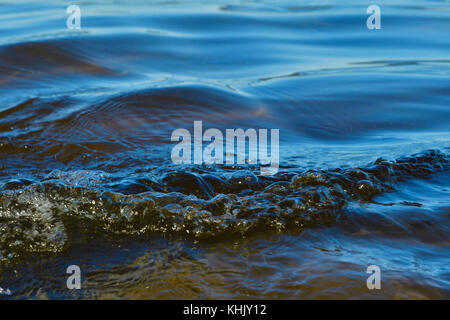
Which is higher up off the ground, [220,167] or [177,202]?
[220,167]

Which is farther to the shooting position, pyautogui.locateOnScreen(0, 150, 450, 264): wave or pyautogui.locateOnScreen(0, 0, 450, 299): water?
pyautogui.locateOnScreen(0, 150, 450, 264): wave

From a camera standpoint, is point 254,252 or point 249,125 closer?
point 254,252

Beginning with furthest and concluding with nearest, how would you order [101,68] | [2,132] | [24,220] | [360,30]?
[360,30] < [101,68] < [2,132] < [24,220]

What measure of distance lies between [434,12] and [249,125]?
531 centimetres

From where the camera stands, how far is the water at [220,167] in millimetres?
2287

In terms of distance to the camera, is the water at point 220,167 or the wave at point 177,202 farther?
the wave at point 177,202

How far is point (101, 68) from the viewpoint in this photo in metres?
5.44

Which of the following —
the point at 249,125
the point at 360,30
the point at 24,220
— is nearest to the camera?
the point at 24,220

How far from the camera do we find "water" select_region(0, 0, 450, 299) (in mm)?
2287

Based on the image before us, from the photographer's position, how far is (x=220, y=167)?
11.0ft

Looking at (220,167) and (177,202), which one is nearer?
(177,202)

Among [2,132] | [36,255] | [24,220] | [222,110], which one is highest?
[222,110]
